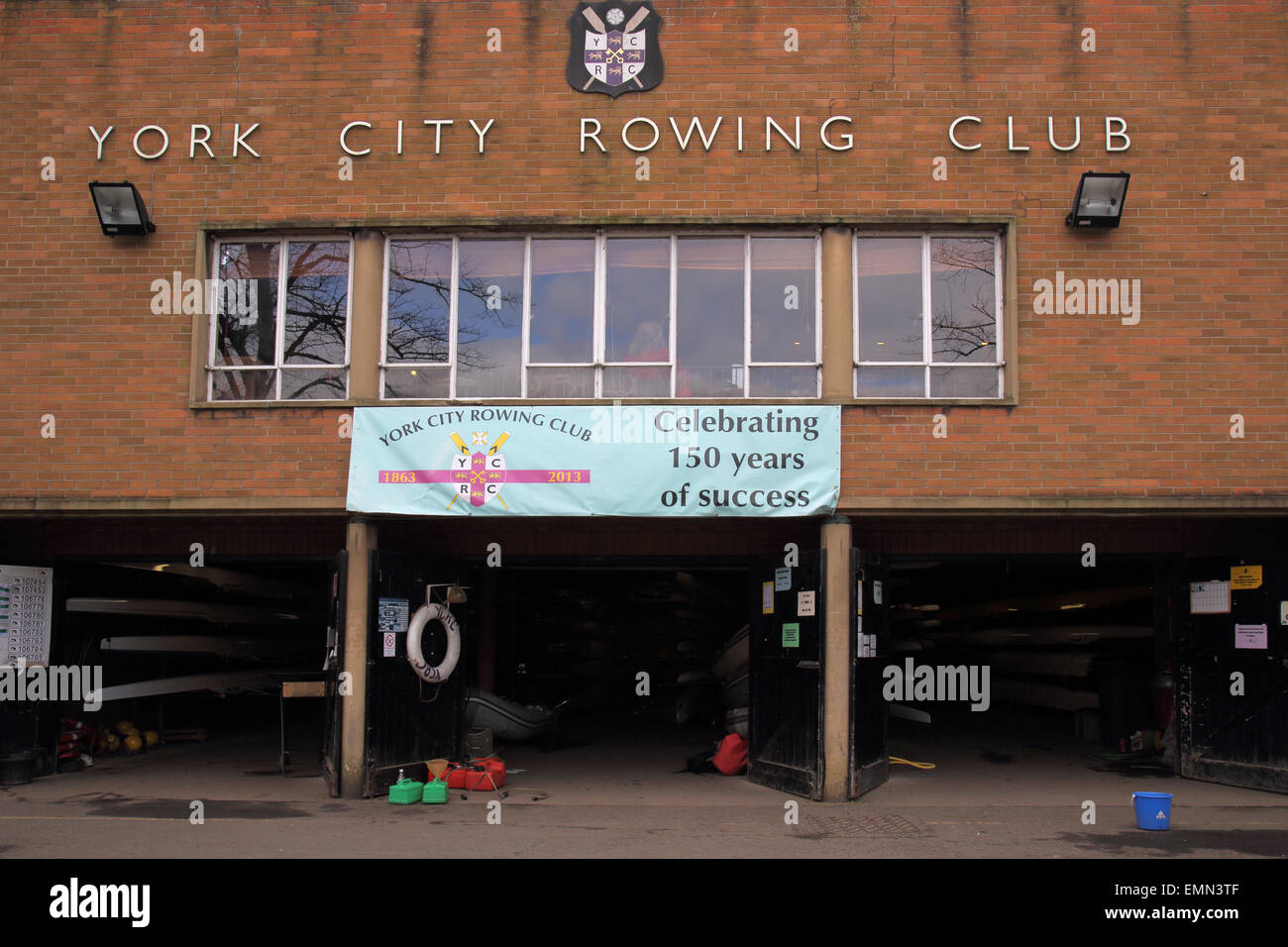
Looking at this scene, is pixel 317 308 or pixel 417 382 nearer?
pixel 417 382

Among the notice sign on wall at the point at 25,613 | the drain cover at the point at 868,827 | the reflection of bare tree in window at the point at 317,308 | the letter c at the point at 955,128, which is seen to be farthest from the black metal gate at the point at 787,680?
the notice sign on wall at the point at 25,613

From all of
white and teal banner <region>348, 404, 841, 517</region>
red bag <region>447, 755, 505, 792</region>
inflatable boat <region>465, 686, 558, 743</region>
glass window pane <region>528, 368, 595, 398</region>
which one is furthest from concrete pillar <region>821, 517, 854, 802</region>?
inflatable boat <region>465, 686, 558, 743</region>

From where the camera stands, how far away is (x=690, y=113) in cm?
1106

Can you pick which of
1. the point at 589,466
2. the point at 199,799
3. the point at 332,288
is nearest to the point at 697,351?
the point at 589,466

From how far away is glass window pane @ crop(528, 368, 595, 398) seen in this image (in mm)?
11000

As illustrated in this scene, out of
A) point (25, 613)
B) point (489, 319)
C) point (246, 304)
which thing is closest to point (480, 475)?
point (489, 319)

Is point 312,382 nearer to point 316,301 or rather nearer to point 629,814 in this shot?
point 316,301

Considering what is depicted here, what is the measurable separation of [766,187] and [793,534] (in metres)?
3.77

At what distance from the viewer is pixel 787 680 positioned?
11.0 meters

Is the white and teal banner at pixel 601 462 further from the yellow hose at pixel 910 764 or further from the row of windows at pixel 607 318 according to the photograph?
the yellow hose at pixel 910 764

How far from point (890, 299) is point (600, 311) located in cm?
306

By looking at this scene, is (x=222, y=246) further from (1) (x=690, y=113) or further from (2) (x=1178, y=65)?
(2) (x=1178, y=65)

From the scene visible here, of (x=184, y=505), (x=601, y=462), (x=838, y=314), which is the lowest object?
(x=184, y=505)

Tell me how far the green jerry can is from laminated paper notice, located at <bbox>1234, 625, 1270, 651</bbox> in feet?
28.5
